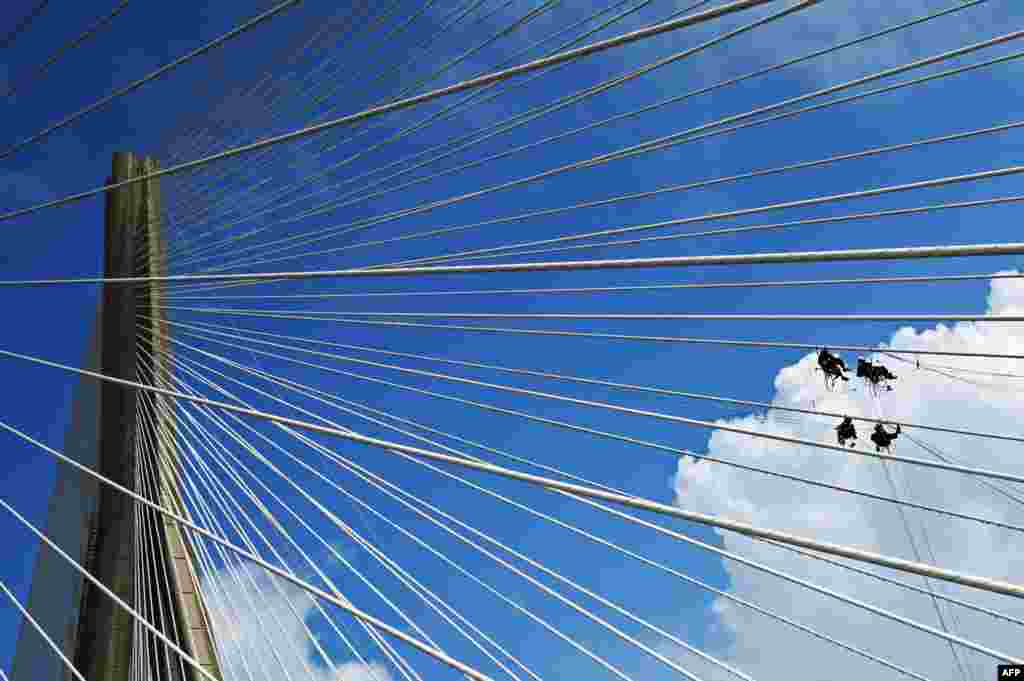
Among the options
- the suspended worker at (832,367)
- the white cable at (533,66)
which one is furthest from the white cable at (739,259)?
the suspended worker at (832,367)

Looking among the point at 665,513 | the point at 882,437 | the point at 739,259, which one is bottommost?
the point at 665,513

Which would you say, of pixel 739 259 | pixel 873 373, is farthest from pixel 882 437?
pixel 739 259

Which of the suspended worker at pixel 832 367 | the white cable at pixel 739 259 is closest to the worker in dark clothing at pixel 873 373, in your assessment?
the suspended worker at pixel 832 367

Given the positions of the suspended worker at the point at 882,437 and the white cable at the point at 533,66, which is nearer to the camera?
the white cable at the point at 533,66

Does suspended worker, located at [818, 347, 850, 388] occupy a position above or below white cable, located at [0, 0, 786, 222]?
above

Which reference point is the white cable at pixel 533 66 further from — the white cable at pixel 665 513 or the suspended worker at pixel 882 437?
Answer: the suspended worker at pixel 882 437

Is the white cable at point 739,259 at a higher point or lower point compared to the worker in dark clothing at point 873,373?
lower

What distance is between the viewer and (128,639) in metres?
4.78

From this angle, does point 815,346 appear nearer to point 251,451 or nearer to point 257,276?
point 257,276

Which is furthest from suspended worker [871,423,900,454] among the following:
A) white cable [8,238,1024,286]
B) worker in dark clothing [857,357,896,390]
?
white cable [8,238,1024,286]

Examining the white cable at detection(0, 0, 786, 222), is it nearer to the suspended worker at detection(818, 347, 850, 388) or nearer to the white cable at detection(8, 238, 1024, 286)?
the white cable at detection(8, 238, 1024, 286)

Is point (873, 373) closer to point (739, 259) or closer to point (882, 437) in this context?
point (882, 437)

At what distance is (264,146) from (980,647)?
1.71m

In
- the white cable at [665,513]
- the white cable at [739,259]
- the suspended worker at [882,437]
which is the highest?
the suspended worker at [882,437]
